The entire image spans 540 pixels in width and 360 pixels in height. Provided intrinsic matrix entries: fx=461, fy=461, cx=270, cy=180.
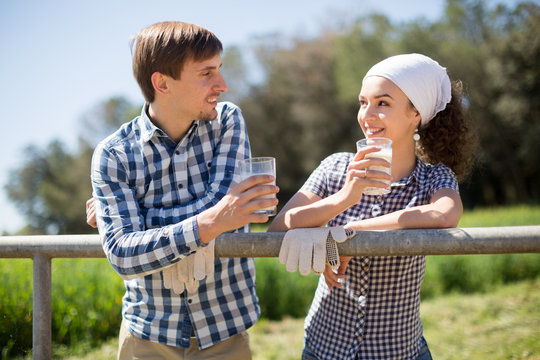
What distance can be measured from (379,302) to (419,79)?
3.58ft

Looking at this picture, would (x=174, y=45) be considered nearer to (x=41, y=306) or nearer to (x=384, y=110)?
(x=384, y=110)

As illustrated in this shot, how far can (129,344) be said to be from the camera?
2.19 m

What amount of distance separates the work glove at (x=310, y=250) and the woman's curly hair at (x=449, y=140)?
1.02 meters

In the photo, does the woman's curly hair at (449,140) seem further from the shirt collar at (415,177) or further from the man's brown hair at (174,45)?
the man's brown hair at (174,45)

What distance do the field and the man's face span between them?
53.1 inches

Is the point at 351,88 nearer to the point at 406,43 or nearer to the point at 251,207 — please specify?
the point at 406,43

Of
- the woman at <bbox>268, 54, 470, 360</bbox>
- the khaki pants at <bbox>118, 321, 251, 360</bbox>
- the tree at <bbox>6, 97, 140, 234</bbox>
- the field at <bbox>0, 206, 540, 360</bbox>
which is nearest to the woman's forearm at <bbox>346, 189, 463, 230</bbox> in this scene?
the woman at <bbox>268, 54, 470, 360</bbox>

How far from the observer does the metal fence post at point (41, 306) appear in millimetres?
2045

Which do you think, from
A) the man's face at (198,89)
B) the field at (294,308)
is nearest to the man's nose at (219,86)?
the man's face at (198,89)

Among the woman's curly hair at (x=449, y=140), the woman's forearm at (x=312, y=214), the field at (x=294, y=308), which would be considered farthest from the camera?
the field at (x=294, y=308)

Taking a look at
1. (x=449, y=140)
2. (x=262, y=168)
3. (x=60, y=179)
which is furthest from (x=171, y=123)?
(x=60, y=179)

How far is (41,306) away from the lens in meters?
2.05

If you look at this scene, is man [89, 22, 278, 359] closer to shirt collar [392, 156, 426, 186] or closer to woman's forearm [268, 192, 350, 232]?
woman's forearm [268, 192, 350, 232]

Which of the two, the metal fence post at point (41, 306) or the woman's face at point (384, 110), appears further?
the woman's face at point (384, 110)
